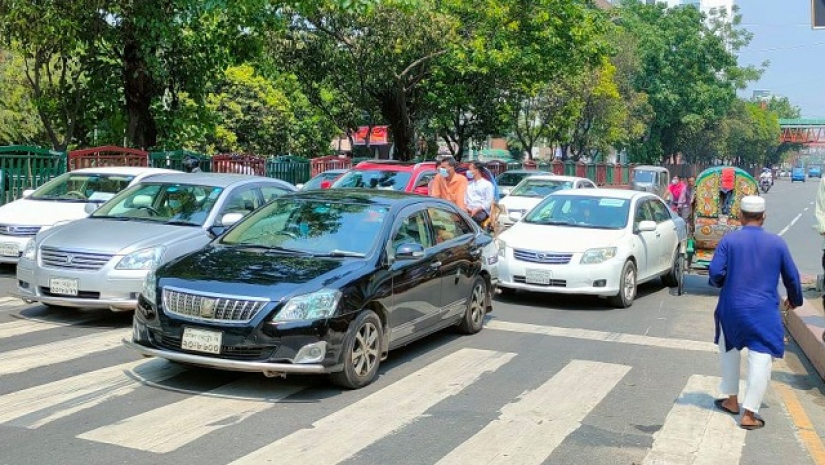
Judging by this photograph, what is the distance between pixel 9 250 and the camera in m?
12.2

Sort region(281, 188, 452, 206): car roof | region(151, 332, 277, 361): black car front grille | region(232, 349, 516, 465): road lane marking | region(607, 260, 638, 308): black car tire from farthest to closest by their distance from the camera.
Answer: region(607, 260, 638, 308): black car tire
region(281, 188, 452, 206): car roof
region(151, 332, 277, 361): black car front grille
region(232, 349, 516, 465): road lane marking

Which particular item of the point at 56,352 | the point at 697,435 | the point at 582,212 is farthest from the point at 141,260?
the point at 582,212

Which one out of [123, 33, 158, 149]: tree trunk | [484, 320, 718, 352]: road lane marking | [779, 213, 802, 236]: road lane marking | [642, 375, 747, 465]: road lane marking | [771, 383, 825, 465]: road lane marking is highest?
[123, 33, 158, 149]: tree trunk

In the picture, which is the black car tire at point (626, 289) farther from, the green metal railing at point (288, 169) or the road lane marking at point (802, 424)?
the green metal railing at point (288, 169)

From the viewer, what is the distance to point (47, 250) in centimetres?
930

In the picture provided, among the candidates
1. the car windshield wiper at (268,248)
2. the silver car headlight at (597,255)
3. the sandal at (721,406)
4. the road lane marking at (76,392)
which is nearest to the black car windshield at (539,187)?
the silver car headlight at (597,255)

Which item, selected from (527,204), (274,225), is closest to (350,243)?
(274,225)

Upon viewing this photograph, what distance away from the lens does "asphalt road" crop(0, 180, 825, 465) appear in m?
5.64

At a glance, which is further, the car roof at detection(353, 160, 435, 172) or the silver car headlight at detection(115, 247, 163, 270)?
the car roof at detection(353, 160, 435, 172)

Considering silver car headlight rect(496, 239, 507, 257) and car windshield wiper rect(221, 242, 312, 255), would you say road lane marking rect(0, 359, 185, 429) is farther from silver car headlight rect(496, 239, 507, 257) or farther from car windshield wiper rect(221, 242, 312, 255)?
silver car headlight rect(496, 239, 507, 257)

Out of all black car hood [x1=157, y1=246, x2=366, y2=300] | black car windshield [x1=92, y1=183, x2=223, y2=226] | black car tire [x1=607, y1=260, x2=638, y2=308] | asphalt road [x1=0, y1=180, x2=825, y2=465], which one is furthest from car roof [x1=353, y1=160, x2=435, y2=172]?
black car hood [x1=157, y1=246, x2=366, y2=300]

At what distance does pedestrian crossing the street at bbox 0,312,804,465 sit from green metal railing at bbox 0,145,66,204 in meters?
9.32

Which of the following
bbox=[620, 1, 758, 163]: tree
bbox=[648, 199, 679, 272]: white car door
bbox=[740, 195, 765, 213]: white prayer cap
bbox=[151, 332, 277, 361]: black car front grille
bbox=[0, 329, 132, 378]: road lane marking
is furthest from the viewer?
bbox=[620, 1, 758, 163]: tree

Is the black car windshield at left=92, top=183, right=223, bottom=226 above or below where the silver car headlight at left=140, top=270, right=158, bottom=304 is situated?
above
